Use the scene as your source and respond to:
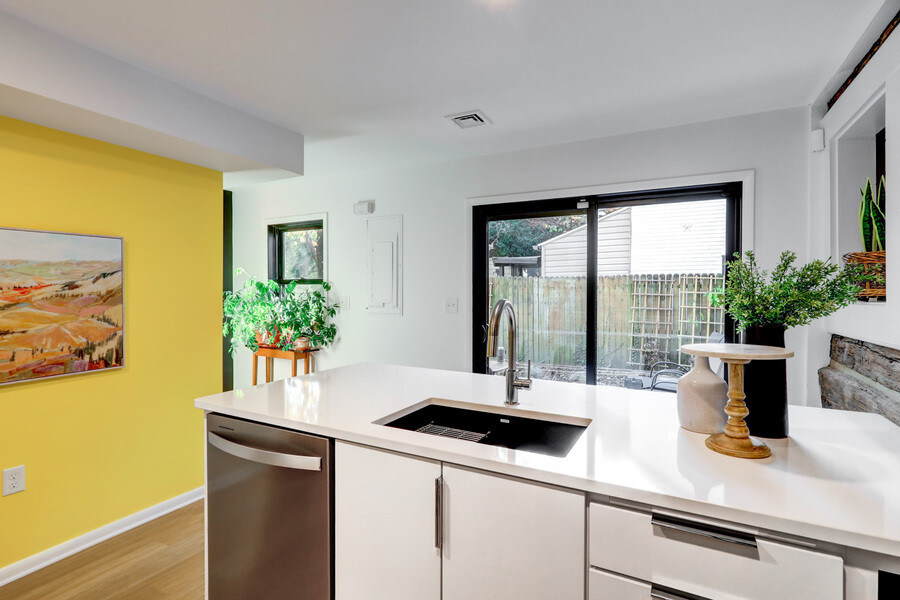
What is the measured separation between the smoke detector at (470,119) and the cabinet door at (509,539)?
216 centimetres

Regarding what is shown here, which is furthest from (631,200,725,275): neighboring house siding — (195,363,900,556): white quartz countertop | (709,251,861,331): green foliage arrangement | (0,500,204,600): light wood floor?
(0,500,204,600): light wood floor

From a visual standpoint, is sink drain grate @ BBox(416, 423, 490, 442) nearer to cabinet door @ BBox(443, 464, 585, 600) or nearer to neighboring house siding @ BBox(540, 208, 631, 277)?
cabinet door @ BBox(443, 464, 585, 600)

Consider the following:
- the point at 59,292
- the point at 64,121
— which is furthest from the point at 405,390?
the point at 64,121

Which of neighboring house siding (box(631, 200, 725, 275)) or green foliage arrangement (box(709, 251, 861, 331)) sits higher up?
neighboring house siding (box(631, 200, 725, 275))

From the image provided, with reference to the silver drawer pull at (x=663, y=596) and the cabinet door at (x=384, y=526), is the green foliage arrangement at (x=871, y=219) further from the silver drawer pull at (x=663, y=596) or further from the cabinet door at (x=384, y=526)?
the cabinet door at (x=384, y=526)

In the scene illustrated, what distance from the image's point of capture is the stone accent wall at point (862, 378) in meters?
1.60

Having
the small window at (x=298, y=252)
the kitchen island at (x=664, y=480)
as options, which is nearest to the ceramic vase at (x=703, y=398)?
the kitchen island at (x=664, y=480)

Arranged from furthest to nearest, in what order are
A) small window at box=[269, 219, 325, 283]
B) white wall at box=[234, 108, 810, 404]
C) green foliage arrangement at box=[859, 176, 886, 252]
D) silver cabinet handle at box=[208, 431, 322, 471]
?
small window at box=[269, 219, 325, 283] → white wall at box=[234, 108, 810, 404] → green foliage arrangement at box=[859, 176, 886, 252] → silver cabinet handle at box=[208, 431, 322, 471]

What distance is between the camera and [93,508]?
2404 mm

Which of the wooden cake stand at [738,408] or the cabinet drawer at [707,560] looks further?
the wooden cake stand at [738,408]

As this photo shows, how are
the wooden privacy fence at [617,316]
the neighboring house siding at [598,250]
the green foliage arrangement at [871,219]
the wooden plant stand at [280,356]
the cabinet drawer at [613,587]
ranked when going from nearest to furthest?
1. the cabinet drawer at [613,587]
2. the green foliage arrangement at [871,219]
3. the wooden privacy fence at [617,316]
4. the neighboring house siding at [598,250]
5. the wooden plant stand at [280,356]

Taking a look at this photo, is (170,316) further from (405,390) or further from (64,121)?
(405,390)

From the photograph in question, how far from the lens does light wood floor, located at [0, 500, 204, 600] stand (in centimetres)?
196

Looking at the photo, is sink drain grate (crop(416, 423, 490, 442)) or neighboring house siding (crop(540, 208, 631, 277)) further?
neighboring house siding (crop(540, 208, 631, 277))
